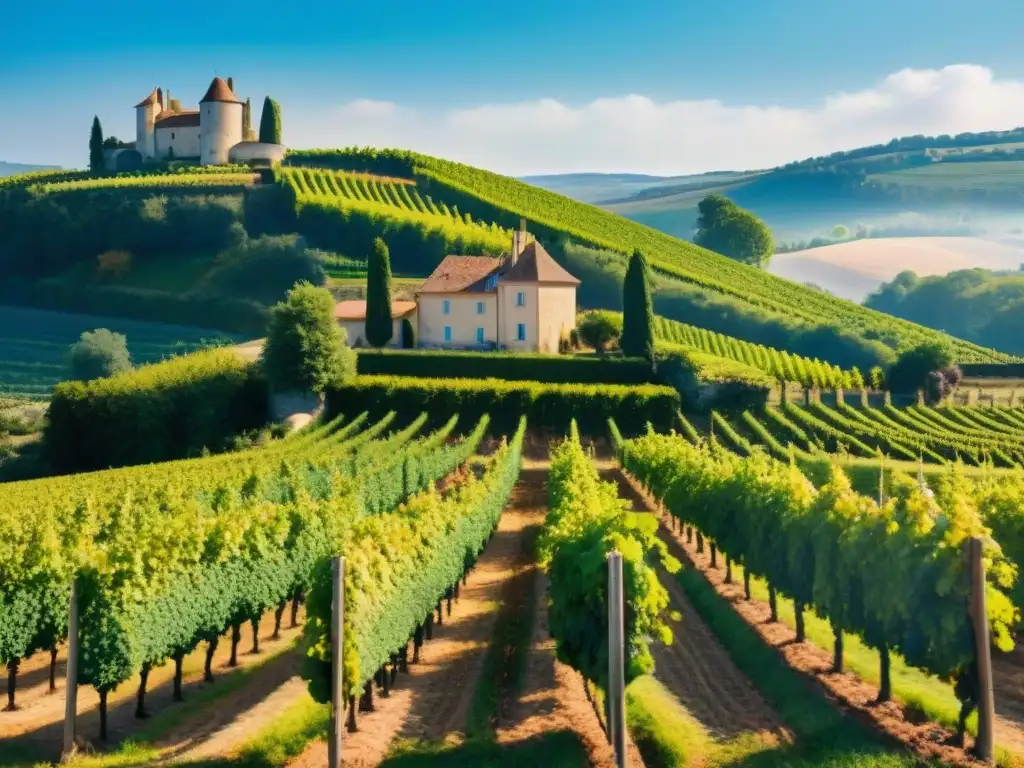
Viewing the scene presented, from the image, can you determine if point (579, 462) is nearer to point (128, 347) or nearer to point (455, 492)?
point (455, 492)

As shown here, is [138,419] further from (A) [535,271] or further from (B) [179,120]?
(B) [179,120]

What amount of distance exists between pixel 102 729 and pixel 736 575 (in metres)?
14.1

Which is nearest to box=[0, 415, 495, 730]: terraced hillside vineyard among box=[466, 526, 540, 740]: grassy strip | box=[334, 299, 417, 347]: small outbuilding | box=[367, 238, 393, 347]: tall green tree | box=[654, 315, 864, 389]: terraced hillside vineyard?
box=[466, 526, 540, 740]: grassy strip

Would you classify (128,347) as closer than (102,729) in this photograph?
No

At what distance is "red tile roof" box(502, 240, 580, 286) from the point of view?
61.6 m

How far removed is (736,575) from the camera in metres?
24.7

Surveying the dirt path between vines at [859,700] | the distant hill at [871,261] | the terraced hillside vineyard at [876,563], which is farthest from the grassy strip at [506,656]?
the distant hill at [871,261]

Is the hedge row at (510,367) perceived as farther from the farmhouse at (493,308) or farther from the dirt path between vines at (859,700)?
the dirt path between vines at (859,700)

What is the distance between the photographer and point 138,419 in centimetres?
4991

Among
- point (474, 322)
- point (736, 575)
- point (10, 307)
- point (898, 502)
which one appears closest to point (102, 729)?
point (898, 502)

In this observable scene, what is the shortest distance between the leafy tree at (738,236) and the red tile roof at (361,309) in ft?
214

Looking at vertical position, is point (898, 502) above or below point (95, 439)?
above

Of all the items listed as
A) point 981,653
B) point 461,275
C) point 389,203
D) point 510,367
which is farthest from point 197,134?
point 981,653

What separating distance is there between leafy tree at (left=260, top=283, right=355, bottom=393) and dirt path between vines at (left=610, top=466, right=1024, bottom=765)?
33432 millimetres
